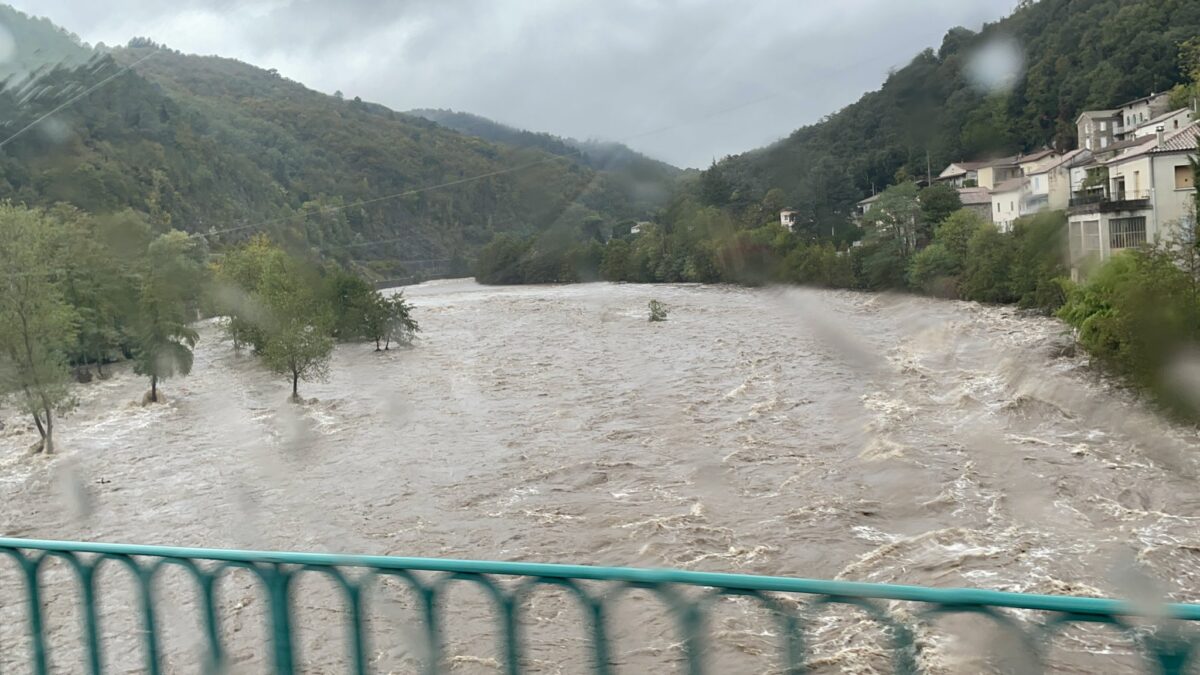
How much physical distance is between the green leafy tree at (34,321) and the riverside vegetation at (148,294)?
0.02m

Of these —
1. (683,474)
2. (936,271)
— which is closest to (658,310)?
(936,271)

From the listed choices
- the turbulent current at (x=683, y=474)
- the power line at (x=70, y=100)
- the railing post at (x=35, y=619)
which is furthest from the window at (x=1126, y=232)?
the power line at (x=70, y=100)

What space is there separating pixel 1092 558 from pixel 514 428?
6058mm

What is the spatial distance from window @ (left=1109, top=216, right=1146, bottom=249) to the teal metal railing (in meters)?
10.7

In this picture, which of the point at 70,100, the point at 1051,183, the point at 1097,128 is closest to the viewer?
the point at 1051,183

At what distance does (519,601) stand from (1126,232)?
11.3 meters

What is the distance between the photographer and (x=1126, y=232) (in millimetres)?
10789

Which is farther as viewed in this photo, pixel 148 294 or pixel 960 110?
pixel 148 294

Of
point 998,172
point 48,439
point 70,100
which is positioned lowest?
point 48,439

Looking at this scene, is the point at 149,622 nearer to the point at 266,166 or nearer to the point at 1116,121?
the point at 1116,121

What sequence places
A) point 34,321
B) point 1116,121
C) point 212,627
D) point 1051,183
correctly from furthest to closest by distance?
point 34,321 < point 1116,121 < point 1051,183 < point 212,627

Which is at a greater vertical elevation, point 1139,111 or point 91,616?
point 1139,111

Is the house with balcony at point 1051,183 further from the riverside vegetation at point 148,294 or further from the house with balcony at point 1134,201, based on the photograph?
the riverside vegetation at point 148,294

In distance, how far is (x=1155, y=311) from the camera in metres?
8.92
